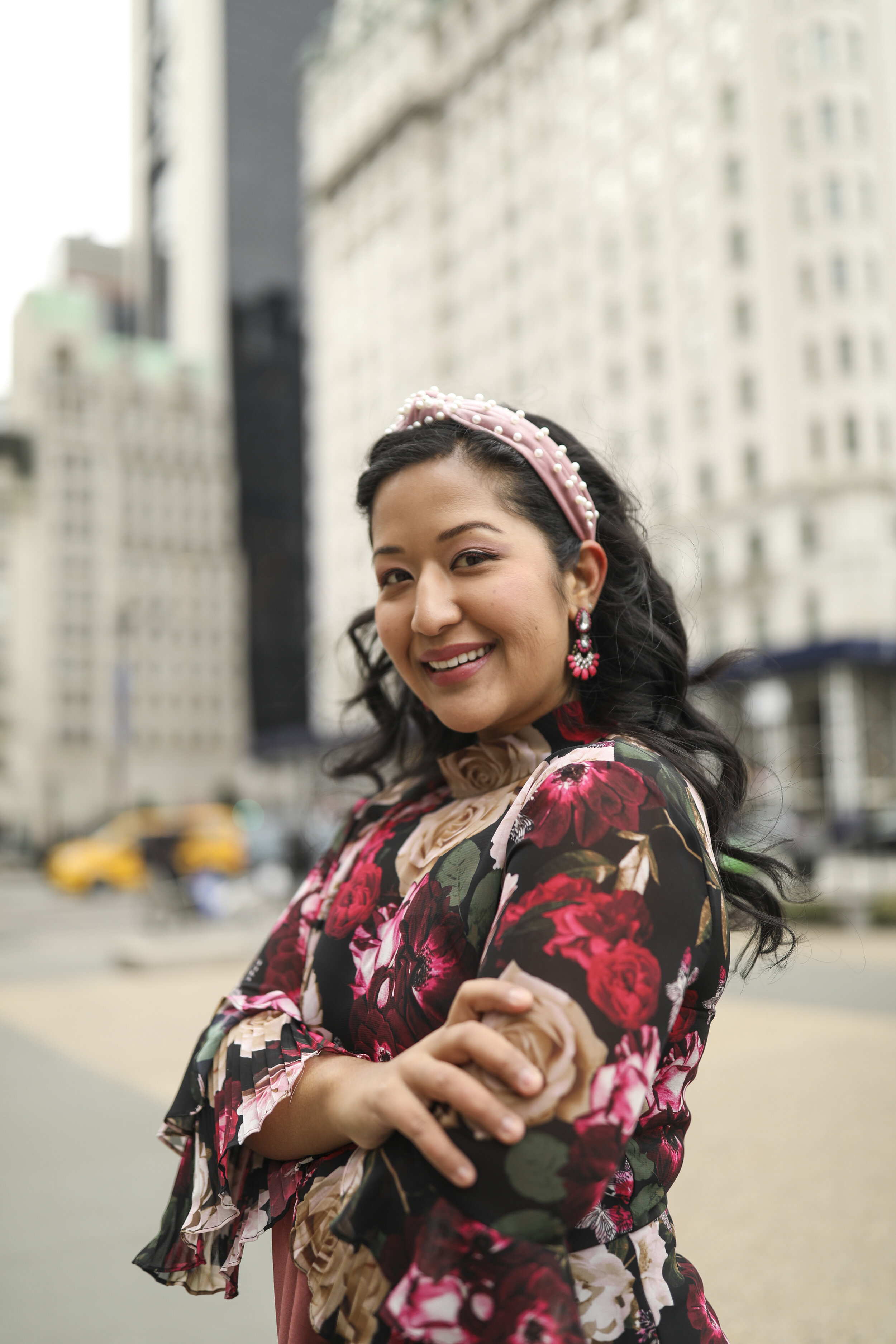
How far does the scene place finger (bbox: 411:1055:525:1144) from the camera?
107 cm

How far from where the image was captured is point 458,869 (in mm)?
1360

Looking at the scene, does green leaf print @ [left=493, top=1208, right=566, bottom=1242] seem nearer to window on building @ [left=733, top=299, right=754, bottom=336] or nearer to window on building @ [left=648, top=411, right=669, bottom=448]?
window on building @ [left=733, top=299, right=754, bottom=336]

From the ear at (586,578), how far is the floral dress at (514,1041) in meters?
0.16

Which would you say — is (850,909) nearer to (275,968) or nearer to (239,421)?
(275,968)

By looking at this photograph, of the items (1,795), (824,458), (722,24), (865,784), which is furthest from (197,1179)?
(1,795)

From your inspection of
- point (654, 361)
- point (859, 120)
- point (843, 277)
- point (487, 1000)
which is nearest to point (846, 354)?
point (843, 277)

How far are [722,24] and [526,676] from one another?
48990 mm

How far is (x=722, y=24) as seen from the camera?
140 ft

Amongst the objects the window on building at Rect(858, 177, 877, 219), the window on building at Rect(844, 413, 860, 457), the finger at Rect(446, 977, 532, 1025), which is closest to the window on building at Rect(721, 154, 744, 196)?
the window on building at Rect(858, 177, 877, 219)

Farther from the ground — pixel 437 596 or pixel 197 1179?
pixel 437 596

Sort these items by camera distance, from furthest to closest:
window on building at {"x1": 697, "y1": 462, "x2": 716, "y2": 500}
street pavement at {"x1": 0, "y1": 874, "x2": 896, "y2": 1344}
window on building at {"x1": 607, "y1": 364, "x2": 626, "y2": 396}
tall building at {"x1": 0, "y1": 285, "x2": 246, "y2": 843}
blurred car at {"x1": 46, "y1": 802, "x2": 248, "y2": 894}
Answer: tall building at {"x1": 0, "y1": 285, "x2": 246, "y2": 843} < window on building at {"x1": 607, "y1": 364, "x2": 626, "y2": 396} < window on building at {"x1": 697, "y1": 462, "x2": 716, "y2": 500} < blurred car at {"x1": 46, "y1": 802, "x2": 248, "y2": 894} < street pavement at {"x1": 0, "y1": 874, "x2": 896, "y2": 1344}

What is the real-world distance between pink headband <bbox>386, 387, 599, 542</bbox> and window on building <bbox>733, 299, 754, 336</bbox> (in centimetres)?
4255

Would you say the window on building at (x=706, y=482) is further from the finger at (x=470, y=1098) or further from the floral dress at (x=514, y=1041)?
the finger at (x=470, y=1098)

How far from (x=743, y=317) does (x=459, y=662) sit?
4329cm
